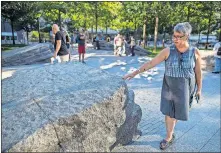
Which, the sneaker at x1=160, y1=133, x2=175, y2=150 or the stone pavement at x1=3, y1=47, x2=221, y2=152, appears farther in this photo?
the stone pavement at x1=3, y1=47, x2=221, y2=152

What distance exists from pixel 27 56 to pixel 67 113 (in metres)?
11.1

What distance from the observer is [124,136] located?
3664 mm

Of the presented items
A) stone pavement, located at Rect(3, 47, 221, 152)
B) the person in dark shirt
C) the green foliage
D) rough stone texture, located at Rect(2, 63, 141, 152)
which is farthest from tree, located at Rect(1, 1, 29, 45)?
rough stone texture, located at Rect(2, 63, 141, 152)

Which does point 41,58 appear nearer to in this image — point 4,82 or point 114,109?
point 4,82

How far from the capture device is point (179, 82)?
11.2ft

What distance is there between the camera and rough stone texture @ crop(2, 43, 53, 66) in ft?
42.0

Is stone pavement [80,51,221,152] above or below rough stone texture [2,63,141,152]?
below

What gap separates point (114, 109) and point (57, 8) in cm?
Result: 2665

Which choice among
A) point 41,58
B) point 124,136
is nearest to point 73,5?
point 41,58

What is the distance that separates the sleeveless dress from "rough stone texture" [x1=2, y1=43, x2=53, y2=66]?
33.7 ft

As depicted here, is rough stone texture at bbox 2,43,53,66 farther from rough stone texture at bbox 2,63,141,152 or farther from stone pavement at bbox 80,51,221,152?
rough stone texture at bbox 2,63,141,152

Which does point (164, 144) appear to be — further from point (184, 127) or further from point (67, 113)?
point (67, 113)

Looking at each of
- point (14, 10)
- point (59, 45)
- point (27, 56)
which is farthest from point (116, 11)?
point (59, 45)

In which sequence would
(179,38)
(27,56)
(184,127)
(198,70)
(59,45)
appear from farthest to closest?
(27,56)
(59,45)
(184,127)
(198,70)
(179,38)
